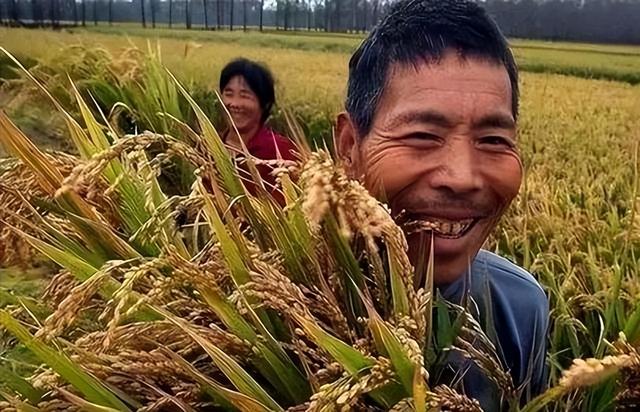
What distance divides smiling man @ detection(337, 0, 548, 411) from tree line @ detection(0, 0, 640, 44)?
308 millimetres

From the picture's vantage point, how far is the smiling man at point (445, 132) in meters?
0.95

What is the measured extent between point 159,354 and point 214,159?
26 cm

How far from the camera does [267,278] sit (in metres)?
0.78

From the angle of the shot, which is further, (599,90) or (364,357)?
(599,90)

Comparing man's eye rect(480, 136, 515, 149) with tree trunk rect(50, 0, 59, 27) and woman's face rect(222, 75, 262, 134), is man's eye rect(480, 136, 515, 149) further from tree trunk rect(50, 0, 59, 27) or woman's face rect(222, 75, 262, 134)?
tree trunk rect(50, 0, 59, 27)

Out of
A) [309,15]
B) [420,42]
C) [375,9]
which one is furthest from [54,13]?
[420,42]

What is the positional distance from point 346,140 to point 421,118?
7.0 inches

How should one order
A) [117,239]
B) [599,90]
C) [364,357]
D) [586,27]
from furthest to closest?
1. [599,90]
2. [586,27]
3. [117,239]
4. [364,357]

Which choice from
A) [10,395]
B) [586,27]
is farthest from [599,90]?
[10,395]

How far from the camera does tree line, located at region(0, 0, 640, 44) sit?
188 centimetres

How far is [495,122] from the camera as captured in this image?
0.97m

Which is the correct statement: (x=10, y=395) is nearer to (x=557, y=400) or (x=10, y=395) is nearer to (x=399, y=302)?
(x=399, y=302)

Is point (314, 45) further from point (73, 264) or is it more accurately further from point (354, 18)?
point (73, 264)

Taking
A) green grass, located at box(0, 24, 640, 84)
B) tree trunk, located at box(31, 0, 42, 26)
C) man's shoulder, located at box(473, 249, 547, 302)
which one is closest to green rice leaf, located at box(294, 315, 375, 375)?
man's shoulder, located at box(473, 249, 547, 302)
